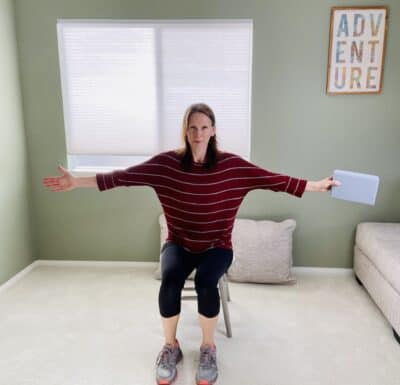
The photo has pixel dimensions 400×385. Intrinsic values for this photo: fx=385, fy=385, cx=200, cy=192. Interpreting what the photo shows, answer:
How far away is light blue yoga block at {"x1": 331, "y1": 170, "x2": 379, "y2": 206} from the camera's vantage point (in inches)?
72.4

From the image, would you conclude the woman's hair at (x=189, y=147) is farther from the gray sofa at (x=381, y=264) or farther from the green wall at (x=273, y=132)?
the gray sofa at (x=381, y=264)

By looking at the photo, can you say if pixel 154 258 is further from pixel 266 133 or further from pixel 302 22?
pixel 302 22

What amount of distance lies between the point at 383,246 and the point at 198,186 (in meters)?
1.22

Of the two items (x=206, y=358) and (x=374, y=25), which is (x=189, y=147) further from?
(x=374, y=25)

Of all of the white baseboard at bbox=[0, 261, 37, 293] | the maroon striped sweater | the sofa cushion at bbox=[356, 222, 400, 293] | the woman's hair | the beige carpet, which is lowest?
the beige carpet

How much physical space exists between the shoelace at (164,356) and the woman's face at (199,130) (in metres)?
1.00

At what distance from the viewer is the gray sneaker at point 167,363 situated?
174 centimetres

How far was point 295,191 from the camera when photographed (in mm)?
1952

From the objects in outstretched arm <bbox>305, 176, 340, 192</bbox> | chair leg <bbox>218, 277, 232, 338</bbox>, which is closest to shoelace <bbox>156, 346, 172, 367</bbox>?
chair leg <bbox>218, 277, 232, 338</bbox>

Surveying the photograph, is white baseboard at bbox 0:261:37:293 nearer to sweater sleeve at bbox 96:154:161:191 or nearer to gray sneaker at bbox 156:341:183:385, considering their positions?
sweater sleeve at bbox 96:154:161:191

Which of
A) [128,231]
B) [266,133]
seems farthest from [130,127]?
[266,133]

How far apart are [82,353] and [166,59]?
1.91 meters

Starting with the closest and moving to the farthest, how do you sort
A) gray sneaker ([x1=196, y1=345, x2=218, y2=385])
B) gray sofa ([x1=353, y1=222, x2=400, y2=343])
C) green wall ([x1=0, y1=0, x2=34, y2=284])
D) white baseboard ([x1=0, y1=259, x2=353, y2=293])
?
gray sneaker ([x1=196, y1=345, x2=218, y2=385]) → gray sofa ([x1=353, y1=222, x2=400, y2=343]) → green wall ([x1=0, y1=0, x2=34, y2=284]) → white baseboard ([x1=0, y1=259, x2=353, y2=293])

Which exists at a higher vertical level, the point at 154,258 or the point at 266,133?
the point at 266,133
